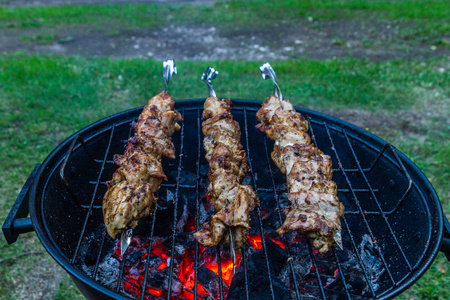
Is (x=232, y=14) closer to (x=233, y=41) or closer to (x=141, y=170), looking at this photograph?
(x=233, y=41)

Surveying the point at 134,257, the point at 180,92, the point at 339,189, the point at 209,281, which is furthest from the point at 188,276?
the point at 180,92

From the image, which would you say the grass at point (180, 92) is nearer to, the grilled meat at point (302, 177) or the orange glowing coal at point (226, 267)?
the grilled meat at point (302, 177)

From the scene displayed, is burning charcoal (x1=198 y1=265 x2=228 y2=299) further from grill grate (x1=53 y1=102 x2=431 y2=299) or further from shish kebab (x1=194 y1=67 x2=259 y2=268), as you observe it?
shish kebab (x1=194 y1=67 x2=259 y2=268)

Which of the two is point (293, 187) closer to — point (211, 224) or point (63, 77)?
point (211, 224)

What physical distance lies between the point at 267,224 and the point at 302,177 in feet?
1.84

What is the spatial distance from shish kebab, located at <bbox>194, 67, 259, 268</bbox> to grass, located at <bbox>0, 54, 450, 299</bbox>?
273 centimetres

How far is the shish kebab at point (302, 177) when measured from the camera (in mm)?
1979

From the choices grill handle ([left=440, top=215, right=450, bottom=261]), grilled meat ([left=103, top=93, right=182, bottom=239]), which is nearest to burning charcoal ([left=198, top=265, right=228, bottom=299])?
grilled meat ([left=103, top=93, right=182, bottom=239])

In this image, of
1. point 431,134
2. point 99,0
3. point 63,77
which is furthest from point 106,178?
point 99,0

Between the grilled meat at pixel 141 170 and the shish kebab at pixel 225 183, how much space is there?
32cm

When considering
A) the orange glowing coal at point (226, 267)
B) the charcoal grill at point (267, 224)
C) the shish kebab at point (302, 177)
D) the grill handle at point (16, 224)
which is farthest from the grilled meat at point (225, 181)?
the grill handle at point (16, 224)

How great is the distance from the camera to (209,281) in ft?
7.66

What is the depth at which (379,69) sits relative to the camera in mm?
6344

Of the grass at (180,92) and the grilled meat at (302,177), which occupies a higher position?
the grilled meat at (302,177)
